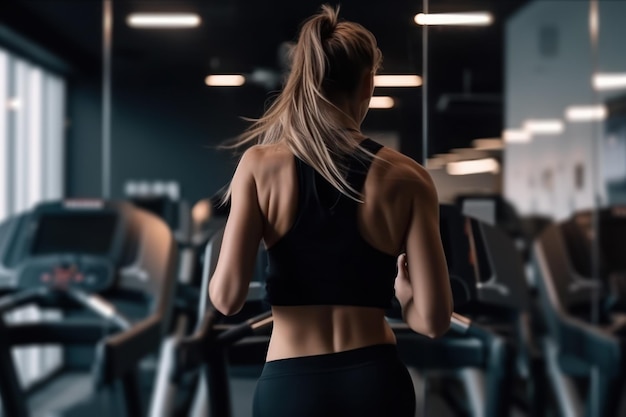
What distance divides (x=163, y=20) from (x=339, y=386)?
3.55m

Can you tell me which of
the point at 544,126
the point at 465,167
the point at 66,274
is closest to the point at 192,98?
the point at 66,274

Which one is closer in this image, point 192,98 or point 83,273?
point 83,273

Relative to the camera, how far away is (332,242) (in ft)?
4.29

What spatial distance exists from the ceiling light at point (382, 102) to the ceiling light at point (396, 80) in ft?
0.09

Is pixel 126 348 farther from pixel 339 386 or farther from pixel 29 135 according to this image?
pixel 29 135

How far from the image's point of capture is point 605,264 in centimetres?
440

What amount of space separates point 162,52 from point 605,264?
2.69m

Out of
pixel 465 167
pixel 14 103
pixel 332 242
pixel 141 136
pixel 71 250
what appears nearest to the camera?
pixel 332 242

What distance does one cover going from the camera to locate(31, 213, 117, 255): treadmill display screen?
4031 millimetres

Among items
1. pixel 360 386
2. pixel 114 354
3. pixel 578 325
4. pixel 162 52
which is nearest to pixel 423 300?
pixel 360 386

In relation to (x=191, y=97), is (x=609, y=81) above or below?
above

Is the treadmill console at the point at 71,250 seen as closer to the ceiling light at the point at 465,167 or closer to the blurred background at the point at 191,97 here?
the blurred background at the point at 191,97

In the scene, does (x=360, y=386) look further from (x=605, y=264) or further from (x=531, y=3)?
(x=531, y=3)

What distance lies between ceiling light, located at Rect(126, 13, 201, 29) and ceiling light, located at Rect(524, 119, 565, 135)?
81.3 inches
